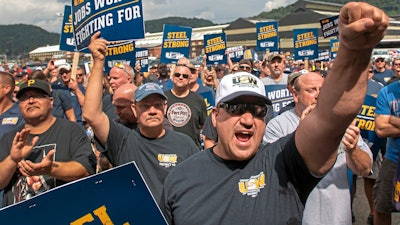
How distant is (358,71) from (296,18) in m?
77.4

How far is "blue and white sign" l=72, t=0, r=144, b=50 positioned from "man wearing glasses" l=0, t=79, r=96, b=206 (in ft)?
4.28

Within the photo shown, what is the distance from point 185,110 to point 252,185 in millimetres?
3849

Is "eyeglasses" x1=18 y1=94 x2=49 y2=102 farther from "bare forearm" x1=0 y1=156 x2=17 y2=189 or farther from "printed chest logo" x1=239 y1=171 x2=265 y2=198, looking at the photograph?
"printed chest logo" x1=239 y1=171 x2=265 y2=198

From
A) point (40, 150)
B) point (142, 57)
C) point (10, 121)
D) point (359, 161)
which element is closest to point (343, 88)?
point (359, 161)

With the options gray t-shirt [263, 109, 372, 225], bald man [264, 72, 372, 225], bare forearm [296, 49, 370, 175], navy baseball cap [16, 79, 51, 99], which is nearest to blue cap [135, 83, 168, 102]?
navy baseball cap [16, 79, 51, 99]

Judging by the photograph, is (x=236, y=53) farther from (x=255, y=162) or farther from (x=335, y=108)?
(x=335, y=108)

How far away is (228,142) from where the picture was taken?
209 cm

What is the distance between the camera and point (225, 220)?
1976 mm

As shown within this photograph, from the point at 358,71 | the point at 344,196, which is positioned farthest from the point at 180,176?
the point at 344,196

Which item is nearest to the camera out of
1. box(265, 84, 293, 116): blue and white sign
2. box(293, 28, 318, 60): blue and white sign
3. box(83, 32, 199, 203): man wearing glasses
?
box(83, 32, 199, 203): man wearing glasses

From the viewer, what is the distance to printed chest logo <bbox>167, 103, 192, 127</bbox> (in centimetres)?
573

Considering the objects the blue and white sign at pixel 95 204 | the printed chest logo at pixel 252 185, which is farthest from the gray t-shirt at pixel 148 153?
the blue and white sign at pixel 95 204

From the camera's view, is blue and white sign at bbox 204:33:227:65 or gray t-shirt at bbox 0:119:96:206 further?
blue and white sign at bbox 204:33:227:65

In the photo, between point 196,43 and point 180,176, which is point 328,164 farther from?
point 196,43
